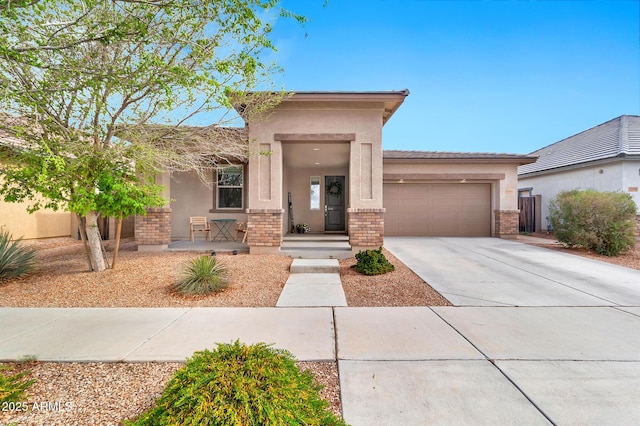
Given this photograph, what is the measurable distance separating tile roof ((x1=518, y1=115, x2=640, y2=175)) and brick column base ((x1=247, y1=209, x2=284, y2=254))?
45.2 feet

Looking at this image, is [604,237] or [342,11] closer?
[604,237]

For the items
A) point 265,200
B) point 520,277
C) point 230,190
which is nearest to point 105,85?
point 265,200

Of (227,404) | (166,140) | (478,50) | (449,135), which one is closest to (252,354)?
(227,404)

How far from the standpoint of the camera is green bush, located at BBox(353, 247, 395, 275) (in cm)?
610

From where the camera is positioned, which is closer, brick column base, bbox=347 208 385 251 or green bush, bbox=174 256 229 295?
green bush, bbox=174 256 229 295

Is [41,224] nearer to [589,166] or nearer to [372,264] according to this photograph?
[372,264]

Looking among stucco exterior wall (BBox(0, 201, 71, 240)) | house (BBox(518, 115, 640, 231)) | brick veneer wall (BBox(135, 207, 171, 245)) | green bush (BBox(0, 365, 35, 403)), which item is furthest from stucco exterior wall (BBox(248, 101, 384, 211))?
stucco exterior wall (BBox(0, 201, 71, 240))

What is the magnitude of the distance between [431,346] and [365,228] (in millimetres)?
4991

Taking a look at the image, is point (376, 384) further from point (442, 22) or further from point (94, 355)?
point (442, 22)

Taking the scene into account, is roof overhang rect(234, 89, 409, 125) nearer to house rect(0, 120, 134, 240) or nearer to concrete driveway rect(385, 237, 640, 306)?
concrete driveway rect(385, 237, 640, 306)

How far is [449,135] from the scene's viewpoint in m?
27.2

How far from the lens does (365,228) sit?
794cm

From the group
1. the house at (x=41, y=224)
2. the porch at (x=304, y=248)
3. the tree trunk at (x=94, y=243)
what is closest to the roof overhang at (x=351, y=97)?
the porch at (x=304, y=248)

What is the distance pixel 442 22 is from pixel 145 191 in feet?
45.4
